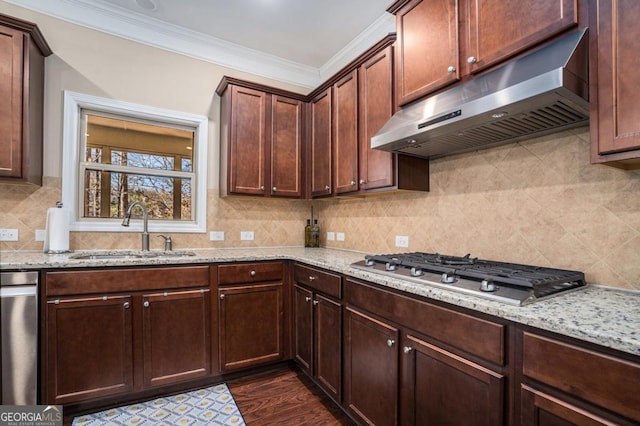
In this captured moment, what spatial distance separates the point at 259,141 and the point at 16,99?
1693 millimetres

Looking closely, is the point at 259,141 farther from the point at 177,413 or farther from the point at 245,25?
the point at 177,413

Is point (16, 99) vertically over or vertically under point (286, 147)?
over

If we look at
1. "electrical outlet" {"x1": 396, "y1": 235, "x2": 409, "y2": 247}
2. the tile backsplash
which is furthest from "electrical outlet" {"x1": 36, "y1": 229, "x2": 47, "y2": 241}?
"electrical outlet" {"x1": 396, "y1": 235, "x2": 409, "y2": 247}

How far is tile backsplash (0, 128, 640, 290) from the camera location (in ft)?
4.65

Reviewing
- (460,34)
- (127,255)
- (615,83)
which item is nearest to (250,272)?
(127,255)

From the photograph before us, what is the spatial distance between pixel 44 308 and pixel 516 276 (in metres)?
2.59

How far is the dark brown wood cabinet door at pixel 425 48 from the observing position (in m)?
1.72

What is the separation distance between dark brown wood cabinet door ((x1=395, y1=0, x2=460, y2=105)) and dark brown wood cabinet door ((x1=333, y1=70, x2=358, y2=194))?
20.5 inches

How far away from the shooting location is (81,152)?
2699mm

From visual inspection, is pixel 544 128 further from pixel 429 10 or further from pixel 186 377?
pixel 186 377

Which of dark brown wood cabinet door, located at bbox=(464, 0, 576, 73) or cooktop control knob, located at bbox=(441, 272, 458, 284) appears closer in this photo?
dark brown wood cabinet door, located at bbox=(464, 0, 576, 73)

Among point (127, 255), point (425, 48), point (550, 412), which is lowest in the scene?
point (550, 412)

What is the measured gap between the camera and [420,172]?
2283 millimetres

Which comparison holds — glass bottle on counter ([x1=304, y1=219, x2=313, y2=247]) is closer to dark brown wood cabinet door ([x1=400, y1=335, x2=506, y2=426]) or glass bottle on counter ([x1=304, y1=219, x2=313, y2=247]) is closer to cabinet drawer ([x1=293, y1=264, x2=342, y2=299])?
cabinet drawer ([x1=293, y1=264, x2=342, y2=299])
